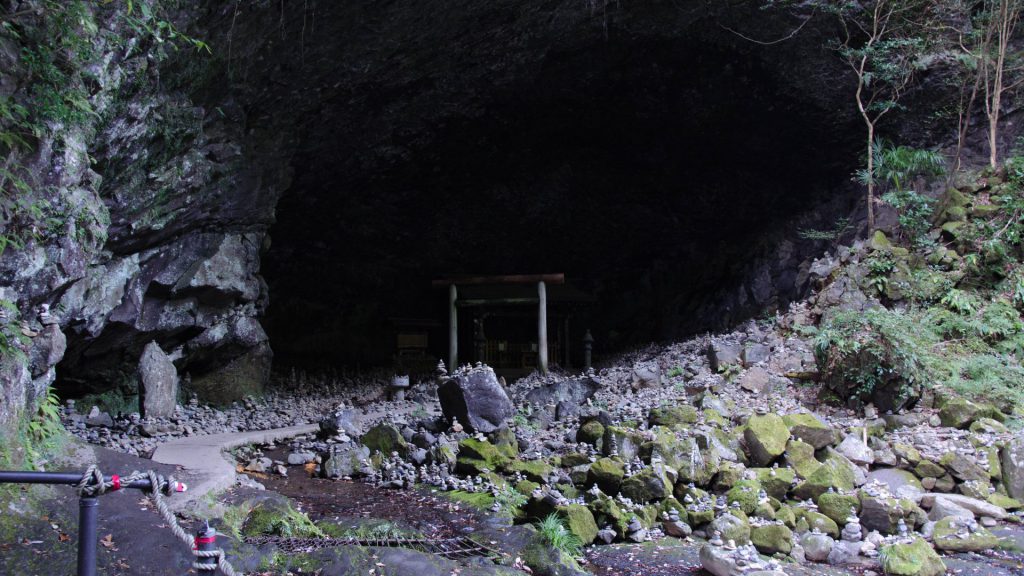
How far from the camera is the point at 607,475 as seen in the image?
5.78m

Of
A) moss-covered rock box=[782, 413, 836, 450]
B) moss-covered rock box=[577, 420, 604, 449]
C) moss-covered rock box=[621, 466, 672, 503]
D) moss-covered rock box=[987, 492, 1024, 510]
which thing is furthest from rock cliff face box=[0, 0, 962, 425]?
moss-covered rock box=[987, 492, 1024, 510]

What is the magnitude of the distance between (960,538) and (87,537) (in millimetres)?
5655

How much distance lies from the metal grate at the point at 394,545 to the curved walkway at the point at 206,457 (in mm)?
808

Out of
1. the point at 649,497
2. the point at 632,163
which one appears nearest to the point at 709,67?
the point at 632,163

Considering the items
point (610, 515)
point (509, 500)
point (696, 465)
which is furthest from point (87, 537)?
point (696, 465)

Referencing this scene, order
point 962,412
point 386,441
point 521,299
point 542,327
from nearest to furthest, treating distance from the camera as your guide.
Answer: point 962,412, point 386,441, point 542,327, point 521,299

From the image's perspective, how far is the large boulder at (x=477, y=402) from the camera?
324 inches

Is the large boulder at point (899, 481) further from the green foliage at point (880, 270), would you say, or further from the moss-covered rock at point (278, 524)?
the moss-covered rock at point (278, 524)

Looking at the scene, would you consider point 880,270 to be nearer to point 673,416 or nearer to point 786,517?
point 673,416

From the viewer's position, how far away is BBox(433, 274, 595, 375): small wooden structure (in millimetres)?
15078

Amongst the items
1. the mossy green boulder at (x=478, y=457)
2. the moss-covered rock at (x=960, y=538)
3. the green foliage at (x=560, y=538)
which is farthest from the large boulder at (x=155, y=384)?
the moss-covered rock at (x=960, y=538)

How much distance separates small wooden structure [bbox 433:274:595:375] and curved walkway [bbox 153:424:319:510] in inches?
243

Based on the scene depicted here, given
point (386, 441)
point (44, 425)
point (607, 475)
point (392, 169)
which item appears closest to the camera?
point (44, 425)

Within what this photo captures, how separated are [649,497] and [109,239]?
7634 millimetres
